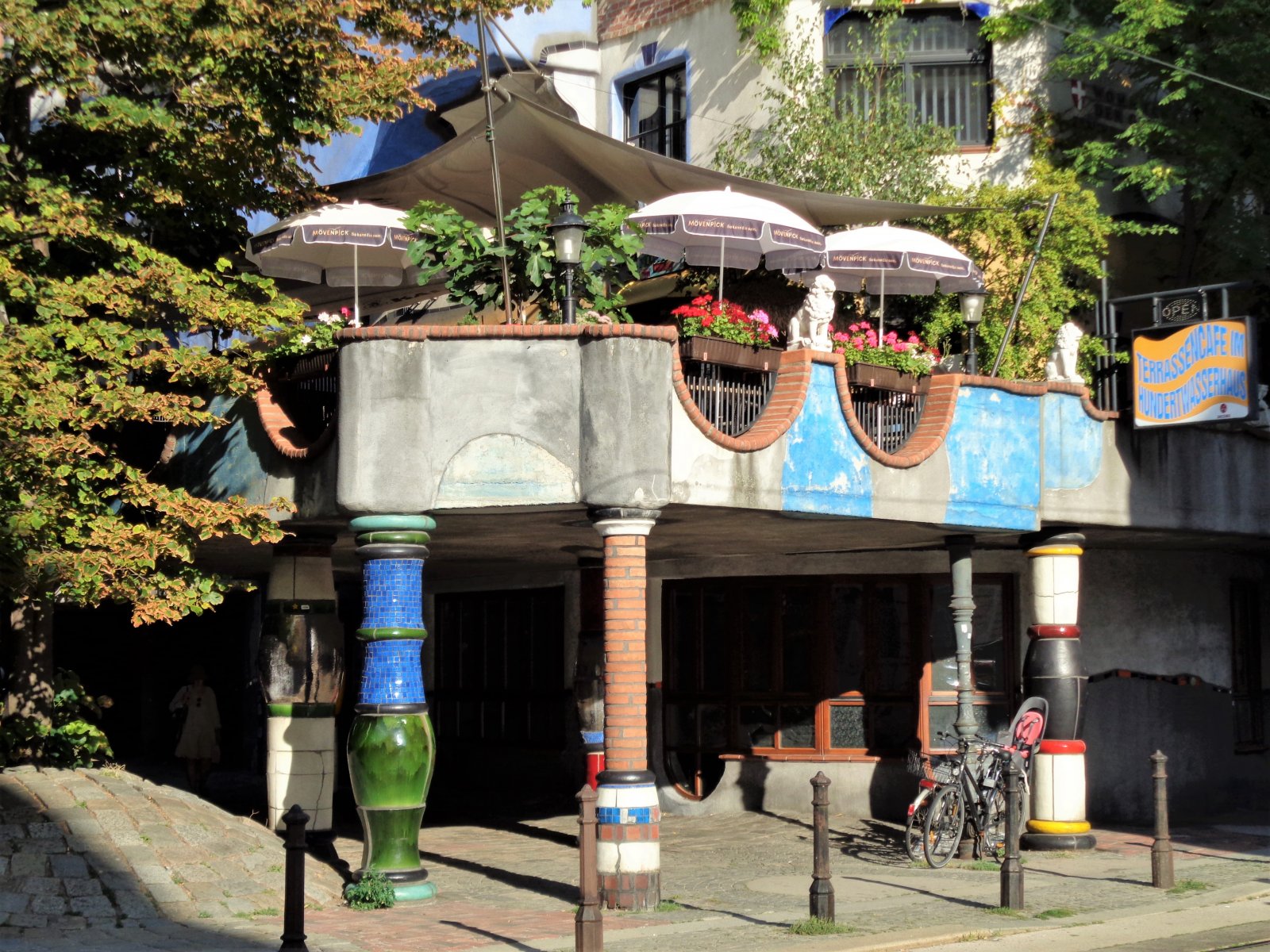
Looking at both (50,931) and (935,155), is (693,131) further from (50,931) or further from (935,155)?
(50,931)

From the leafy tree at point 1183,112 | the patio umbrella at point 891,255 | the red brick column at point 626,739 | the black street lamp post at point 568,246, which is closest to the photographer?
the red brick column at point 626,739

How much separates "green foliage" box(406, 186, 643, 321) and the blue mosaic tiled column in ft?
8.22

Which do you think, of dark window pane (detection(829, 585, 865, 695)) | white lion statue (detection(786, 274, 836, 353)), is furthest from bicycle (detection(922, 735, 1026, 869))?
white lion statue (detection(786, 274, 836, 353))

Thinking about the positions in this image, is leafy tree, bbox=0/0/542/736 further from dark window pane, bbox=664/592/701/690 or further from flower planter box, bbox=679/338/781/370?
dark window pane, bbox=664/592/701/690

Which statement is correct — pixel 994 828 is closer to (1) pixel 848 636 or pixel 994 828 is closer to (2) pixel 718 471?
(1) pixel 848 636

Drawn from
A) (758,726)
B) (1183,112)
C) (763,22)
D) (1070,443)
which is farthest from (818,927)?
(763,22)

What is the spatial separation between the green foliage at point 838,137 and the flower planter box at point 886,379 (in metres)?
6.10

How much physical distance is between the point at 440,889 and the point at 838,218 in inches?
394

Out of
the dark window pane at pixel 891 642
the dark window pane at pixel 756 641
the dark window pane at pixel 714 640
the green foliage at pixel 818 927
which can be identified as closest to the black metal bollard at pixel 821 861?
the green foliage at pixel 818 927

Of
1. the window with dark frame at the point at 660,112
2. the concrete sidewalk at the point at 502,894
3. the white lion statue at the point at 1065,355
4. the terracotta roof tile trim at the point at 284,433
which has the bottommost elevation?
the concrete sidewalk at the point at 502,894

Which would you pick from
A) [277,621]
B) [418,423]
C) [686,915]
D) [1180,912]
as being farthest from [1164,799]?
[277,621]

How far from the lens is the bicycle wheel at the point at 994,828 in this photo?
16312mm

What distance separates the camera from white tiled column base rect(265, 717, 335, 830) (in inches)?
671

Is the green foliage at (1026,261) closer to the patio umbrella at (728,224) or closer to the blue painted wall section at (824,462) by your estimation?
the patio umbrella at (728,224)
